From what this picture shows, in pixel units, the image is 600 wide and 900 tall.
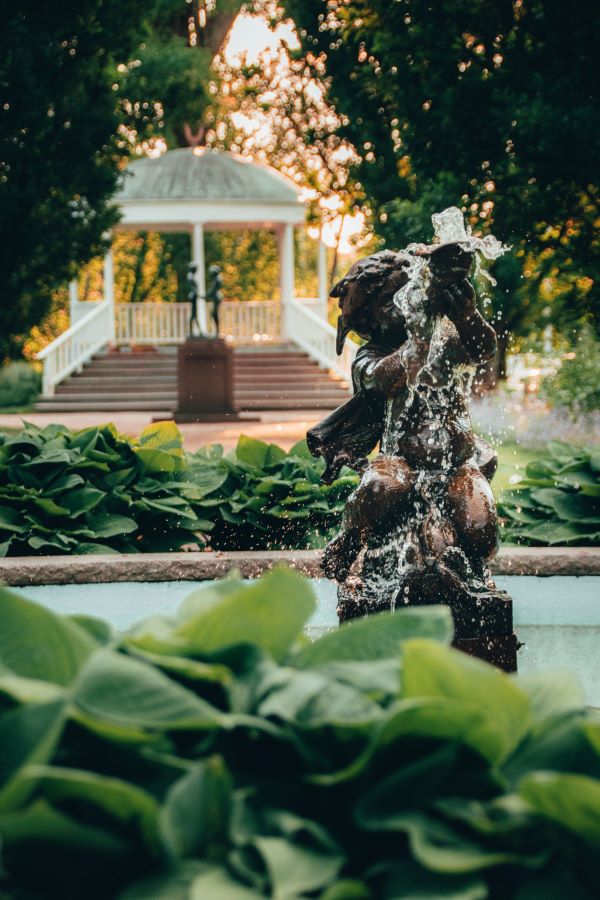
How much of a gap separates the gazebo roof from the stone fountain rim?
23332 millimetres

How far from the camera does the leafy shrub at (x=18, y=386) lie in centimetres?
2645

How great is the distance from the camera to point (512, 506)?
239 inches

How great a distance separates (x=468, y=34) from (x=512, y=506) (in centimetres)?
985

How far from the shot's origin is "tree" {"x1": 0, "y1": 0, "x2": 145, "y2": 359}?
16.9 metres

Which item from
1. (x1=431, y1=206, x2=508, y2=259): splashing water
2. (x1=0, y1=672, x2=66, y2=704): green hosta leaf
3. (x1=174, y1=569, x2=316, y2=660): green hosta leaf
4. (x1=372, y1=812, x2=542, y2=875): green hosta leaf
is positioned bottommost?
(x1=372, y1=812, x2=542, y2=875): green hosta leaf

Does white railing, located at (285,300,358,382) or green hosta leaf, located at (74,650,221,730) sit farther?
white railing, located at (285,300,358,382)

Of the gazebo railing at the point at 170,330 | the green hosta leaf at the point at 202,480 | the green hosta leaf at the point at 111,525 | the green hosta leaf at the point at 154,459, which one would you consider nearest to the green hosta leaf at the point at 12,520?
the green hosta leaf at the point at 111,525

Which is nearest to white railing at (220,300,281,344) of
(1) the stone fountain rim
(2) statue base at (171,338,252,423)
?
(2) statue base at (171,338,252,423)

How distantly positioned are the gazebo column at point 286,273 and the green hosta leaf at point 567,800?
2737 centimetres

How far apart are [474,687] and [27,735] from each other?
505 mm

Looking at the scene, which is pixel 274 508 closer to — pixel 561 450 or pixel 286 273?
pixel 561 450

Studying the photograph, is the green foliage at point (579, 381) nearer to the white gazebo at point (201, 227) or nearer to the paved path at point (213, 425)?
the paved path at point (213, 425)

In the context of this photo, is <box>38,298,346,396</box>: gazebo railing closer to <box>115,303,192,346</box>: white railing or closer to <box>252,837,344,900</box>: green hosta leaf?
<box>115,303,192,346</box>: white railing

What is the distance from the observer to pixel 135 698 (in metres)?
1.32
